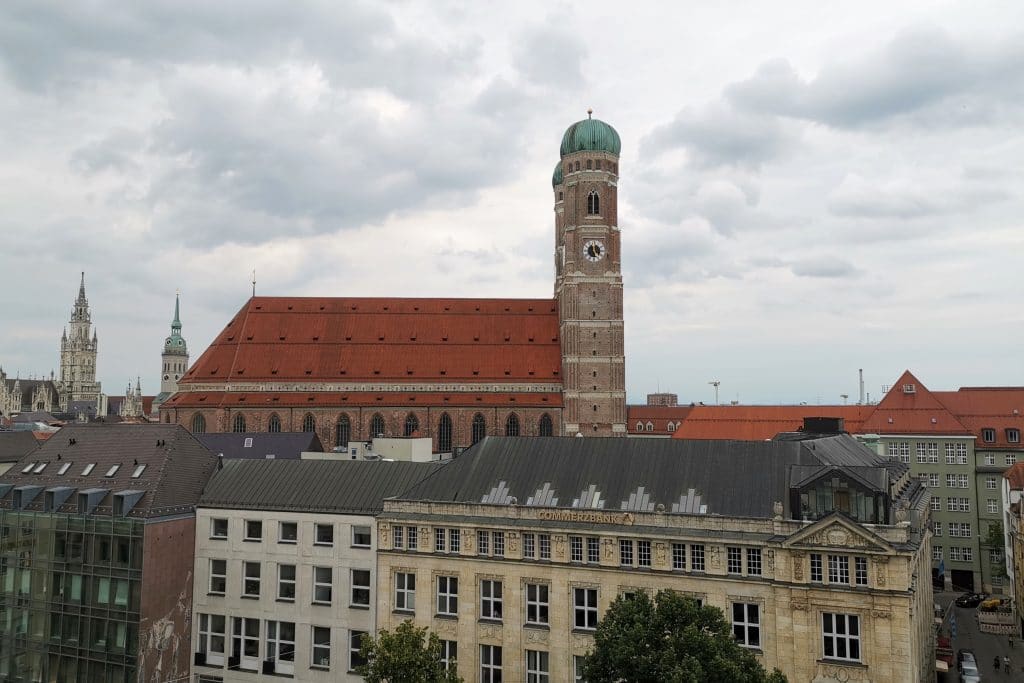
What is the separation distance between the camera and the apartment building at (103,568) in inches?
1901

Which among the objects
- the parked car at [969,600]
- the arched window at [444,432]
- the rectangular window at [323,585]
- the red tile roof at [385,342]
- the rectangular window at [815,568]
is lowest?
the parked car at [969,600]

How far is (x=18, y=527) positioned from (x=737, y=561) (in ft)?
147

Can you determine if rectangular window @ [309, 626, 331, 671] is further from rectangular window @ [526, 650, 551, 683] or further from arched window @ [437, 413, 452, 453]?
arched window @ [437, 413, 452, 453]

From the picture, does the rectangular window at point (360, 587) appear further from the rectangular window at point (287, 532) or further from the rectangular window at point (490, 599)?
the rectangular window at point (490, 599)

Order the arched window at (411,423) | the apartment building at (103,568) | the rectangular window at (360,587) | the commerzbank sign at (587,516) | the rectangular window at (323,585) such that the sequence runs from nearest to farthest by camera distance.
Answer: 1. the commerzbank sign at (587,516)
2. the apartment building at (103,568)
3. the rectangular window at (360,587)
4. the rectangular window at (323,585)
5. the arched window at (411,423)

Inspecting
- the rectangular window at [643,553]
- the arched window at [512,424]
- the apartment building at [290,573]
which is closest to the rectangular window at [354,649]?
the apartment building at [290,573]

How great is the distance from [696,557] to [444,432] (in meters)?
87.6

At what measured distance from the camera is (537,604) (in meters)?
44.8

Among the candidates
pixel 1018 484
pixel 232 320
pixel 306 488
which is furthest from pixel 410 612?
pixel 232 320

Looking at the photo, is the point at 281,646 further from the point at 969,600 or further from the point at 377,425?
the point at 377,425

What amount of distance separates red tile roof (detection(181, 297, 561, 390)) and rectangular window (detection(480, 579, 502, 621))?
83067 mm

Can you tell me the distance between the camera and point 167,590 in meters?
49.7

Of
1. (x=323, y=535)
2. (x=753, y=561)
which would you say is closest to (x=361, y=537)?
(x=323, y=535)

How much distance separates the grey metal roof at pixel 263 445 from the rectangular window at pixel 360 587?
4225cm
